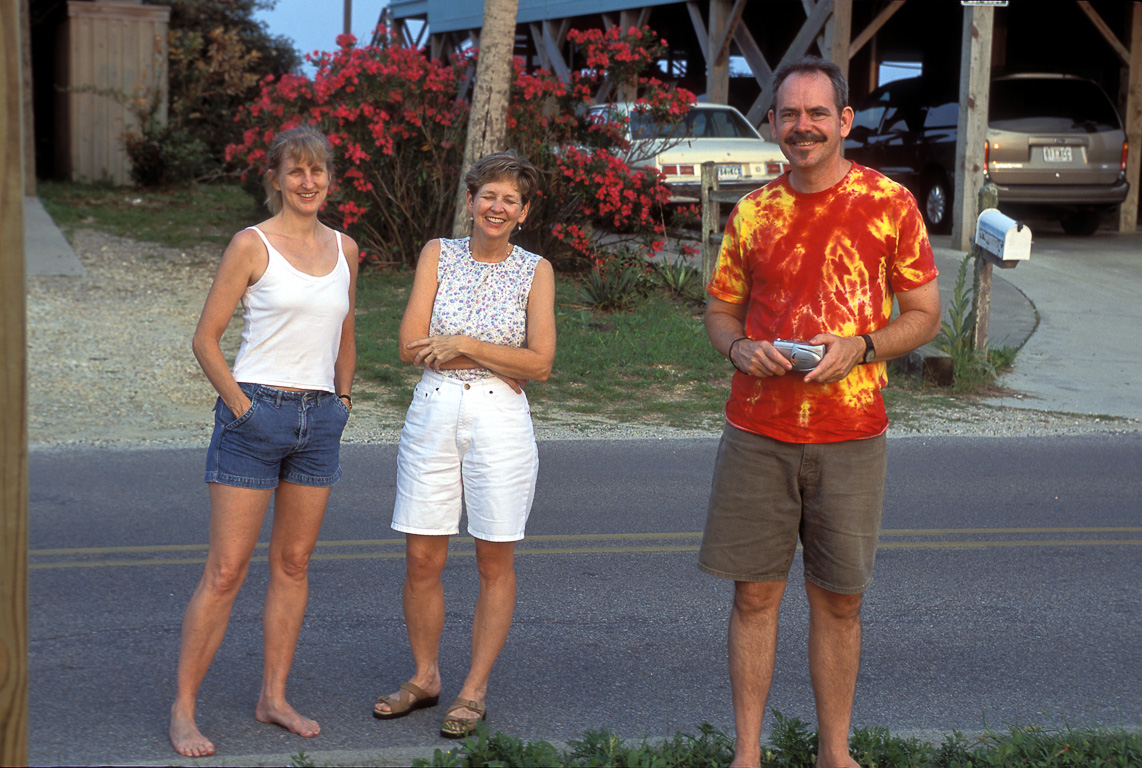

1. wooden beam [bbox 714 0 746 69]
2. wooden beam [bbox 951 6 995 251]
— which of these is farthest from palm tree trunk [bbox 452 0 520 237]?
wooden beam [bbox 714 0 746 69]

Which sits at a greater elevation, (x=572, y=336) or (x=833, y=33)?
(x=833, y=33)

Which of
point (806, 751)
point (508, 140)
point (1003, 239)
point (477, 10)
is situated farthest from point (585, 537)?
point (477, 10)

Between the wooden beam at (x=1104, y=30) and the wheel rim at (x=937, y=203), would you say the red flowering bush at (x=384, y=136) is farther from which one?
the wooden beam at (x=1104, y=30)

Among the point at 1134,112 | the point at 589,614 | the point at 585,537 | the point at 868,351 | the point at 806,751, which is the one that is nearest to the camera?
the point at 868,351

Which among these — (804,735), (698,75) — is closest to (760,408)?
(804,735)

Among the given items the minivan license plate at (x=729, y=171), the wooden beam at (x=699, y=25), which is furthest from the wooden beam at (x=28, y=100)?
the wooden beam at (x=699, y=25)

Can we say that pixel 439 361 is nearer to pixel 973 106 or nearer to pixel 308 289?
pixel 308 289

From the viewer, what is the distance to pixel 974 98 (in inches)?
589

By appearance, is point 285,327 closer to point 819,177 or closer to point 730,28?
point 819,177

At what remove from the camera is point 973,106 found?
1497 centimetres

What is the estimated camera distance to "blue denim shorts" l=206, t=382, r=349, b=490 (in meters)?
3.74

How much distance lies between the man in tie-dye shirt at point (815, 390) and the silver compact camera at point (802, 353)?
0.8 inches

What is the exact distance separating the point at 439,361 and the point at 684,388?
21.1ft

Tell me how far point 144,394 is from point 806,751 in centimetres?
707
